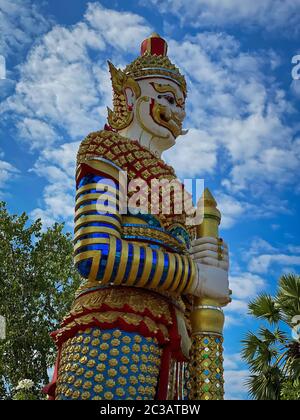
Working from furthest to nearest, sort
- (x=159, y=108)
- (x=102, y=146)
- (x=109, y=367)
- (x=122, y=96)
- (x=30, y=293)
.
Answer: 1. (x=30, y=293)
2. (x=122, y=96)
3. (x=159, y=108)
4. (x=102, y=146)
5. (x=109, y=367)

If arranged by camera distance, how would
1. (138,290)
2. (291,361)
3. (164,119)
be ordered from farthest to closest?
(291,361) → (164,119) → (138,290)

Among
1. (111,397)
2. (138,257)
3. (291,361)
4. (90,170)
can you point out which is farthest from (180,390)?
(291,361)

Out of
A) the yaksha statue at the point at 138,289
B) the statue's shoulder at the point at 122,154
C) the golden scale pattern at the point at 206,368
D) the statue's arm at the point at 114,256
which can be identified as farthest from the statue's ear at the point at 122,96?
the golden scale pattern at the point at 206,368

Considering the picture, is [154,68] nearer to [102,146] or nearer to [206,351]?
[102,146]

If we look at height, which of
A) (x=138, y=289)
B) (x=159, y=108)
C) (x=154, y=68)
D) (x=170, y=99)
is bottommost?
(x=138, y=289)

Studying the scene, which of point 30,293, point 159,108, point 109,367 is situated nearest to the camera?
point 109,367

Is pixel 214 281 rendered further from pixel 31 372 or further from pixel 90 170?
pixel 31 372

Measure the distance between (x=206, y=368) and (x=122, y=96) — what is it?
10.4 ft

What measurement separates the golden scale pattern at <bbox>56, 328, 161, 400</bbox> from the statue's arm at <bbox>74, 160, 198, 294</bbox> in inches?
19.2

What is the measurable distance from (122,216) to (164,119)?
1.47 m

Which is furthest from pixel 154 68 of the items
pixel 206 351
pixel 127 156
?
pixel 206 351

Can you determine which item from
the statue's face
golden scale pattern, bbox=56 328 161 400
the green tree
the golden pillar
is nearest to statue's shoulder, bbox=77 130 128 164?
the statue's face

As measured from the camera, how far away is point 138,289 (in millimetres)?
5273

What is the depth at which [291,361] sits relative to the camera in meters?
9.05
